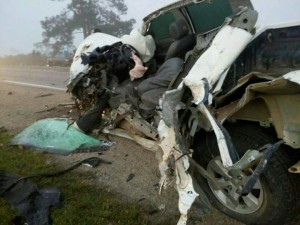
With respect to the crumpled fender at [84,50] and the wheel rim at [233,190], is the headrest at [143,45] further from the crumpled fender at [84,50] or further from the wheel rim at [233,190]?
the wheel rim at [233,190]

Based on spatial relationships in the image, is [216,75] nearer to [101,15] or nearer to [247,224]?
[247,224]

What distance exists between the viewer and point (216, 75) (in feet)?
9.48

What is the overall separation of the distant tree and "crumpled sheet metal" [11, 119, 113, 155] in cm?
2510

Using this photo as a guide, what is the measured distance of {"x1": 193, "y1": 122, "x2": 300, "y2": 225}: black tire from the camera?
2.65 meters

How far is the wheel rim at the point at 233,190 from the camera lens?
281 centimetres

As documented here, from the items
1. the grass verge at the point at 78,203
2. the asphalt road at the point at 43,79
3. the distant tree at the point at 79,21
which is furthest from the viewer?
the distant tree at the point at 79,21

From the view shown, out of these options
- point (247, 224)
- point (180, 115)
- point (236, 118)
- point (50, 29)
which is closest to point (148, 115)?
point (180, 115)

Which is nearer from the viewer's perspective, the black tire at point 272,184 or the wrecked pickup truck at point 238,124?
the wrecked pickup truck at point 238,124

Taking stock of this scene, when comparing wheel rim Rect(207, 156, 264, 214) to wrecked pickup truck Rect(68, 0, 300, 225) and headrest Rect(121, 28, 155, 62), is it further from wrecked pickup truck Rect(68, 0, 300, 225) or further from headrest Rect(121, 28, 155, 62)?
headrest Rect(121, 28, 155, 62)

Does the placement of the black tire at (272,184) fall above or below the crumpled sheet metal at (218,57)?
below

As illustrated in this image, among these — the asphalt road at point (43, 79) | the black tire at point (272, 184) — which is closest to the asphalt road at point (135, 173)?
the black tire at point (272, 184)

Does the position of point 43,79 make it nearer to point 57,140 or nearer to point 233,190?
point 57,140

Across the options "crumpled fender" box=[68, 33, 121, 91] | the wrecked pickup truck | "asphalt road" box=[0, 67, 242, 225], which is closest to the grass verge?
"asphalt road" box=[0, 67, 242, 225]

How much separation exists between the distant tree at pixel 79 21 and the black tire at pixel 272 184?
91.7 feet
